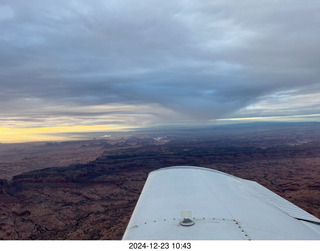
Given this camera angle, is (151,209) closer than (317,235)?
No

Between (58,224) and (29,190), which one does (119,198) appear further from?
(29,190)

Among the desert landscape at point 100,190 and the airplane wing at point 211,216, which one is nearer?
the airplane wing at point 211,216

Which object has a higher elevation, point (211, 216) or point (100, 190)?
point (211, 216)

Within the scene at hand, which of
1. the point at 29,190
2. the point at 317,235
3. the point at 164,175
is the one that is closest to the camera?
the point at 317,235

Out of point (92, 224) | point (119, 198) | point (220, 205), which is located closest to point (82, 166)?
point (119, 198)

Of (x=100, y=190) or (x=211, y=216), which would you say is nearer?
(x=211, y=216)

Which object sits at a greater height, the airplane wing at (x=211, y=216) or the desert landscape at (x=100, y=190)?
the airplane wing at (x=211, y=216)

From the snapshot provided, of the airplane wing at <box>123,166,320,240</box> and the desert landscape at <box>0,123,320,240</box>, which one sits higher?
the airplane wing at <box>123,166,320,240</box>

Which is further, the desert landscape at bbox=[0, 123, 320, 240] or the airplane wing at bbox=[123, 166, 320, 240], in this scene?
the desert landscape at bbox=[0, 123, 320, 240]
